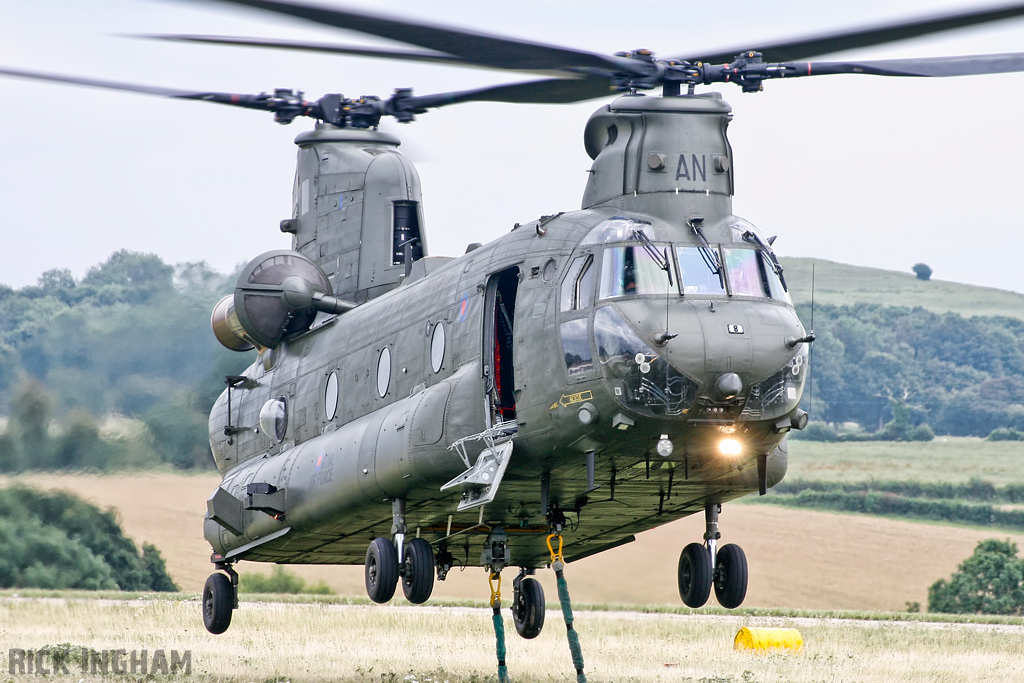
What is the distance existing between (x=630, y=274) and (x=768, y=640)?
14611 mm

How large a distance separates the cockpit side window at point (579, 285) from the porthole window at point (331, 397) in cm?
566

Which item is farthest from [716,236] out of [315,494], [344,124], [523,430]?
[344,124]

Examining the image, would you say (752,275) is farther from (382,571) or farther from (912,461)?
(912,461)

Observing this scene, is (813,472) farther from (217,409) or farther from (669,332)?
(669,332)

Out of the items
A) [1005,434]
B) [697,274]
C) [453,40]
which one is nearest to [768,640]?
[697,274]

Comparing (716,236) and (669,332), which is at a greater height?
(716,236)

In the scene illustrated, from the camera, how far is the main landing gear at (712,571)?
16297 mm

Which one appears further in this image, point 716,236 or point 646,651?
point 646,651

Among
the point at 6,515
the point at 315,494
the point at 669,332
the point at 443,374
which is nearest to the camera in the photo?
the point at 669,332

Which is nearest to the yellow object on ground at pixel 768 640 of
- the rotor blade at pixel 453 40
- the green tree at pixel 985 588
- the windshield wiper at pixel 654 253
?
the windshield wiper at pixel 654 253

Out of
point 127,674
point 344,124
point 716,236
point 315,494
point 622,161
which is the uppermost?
point 344,124

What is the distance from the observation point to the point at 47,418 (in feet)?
98.0

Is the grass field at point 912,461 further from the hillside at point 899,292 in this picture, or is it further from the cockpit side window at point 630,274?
the cockpit side window at point 630,274

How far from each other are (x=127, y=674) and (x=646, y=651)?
31.5 ft
